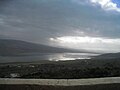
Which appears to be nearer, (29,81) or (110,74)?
(29,81)

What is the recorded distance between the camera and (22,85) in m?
6.42

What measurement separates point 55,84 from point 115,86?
4.45 feet

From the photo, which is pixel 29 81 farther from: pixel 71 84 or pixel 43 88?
pixel 71 84

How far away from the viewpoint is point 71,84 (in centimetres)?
645

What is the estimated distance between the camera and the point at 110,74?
8172 mm

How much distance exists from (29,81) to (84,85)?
4.00ft

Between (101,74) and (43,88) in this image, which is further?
(101,74)

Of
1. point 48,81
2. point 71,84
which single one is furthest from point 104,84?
point 48,81

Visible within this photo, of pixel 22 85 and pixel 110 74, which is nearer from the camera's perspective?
pixel 22 85

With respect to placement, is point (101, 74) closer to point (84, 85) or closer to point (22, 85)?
point (84, 85)

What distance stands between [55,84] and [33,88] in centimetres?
49

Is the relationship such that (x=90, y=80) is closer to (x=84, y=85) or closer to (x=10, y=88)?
(x=84, y=85)

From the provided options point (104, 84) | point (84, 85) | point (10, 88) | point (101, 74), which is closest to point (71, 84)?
point (84, 85)

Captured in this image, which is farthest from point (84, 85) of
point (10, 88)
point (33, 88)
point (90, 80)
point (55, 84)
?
point (10, 88)
